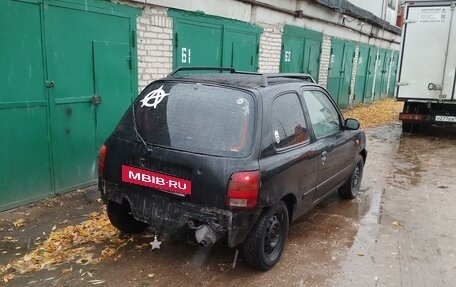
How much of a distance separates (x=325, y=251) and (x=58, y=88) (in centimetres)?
356

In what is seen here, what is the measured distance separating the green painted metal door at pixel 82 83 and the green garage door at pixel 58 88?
11mm

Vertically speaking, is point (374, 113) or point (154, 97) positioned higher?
point (154, 97)

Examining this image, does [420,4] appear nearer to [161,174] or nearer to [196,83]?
[196,83]

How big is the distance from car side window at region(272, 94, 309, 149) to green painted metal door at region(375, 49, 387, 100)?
1662 centimetres

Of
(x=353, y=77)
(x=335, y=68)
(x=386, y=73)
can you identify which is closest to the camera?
(x=335, y=68)

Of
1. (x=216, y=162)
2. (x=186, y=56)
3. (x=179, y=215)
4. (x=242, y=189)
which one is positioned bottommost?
(x=179, y=215)

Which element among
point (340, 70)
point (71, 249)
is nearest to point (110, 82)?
point (71, 249)

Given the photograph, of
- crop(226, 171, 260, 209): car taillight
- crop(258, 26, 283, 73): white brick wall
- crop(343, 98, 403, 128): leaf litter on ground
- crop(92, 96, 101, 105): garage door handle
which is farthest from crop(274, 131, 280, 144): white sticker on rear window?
crop(343, 98, 403, 128): leaf litter on ground

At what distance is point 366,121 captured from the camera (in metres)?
13.0

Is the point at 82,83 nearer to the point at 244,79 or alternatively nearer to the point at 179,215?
the point at 244,79

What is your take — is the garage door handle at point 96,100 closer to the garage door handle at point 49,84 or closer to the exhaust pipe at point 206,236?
the garage door handle at point 49,84

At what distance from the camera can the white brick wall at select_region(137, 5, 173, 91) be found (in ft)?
19.6

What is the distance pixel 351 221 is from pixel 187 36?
13.1ft

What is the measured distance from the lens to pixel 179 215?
3133 mm
